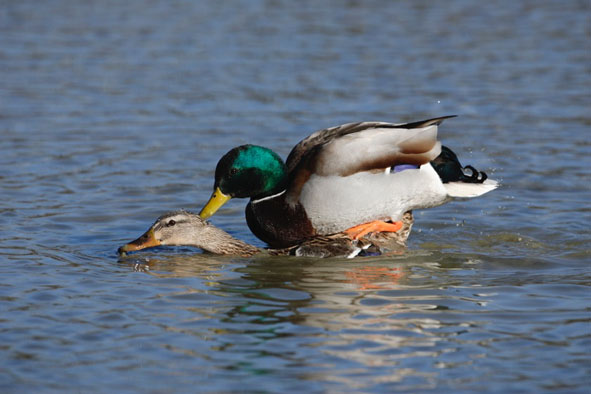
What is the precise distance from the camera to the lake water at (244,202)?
556cm

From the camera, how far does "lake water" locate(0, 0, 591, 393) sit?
18.2ft

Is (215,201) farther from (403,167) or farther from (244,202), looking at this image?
(244,202)

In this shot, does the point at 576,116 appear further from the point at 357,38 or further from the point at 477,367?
the point at 477,367

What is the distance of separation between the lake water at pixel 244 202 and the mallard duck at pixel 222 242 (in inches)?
5.6

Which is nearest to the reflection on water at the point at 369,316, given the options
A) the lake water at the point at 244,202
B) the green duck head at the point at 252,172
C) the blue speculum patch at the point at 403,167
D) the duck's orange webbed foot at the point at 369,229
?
the lake water at the point at 244,202

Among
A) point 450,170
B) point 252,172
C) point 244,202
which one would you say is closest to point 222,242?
point 252,172

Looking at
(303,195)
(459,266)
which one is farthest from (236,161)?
(459,266)

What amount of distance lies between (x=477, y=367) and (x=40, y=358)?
218cm

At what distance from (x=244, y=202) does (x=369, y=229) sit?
2189 mm

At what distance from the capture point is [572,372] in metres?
5.34

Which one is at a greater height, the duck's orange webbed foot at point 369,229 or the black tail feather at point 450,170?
the black tail feather at point 450,170

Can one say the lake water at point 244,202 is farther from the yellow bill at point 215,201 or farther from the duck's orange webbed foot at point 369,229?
the yellow bill at point 215,201

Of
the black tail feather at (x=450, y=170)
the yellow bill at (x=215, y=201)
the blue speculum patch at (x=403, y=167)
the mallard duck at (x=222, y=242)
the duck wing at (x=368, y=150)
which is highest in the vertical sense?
the duck wing at (x=368, y=150)

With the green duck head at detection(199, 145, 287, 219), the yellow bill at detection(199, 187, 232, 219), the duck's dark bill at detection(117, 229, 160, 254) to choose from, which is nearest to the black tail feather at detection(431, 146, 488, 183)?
the green duck head at detection(199, 145, 287, 219)
